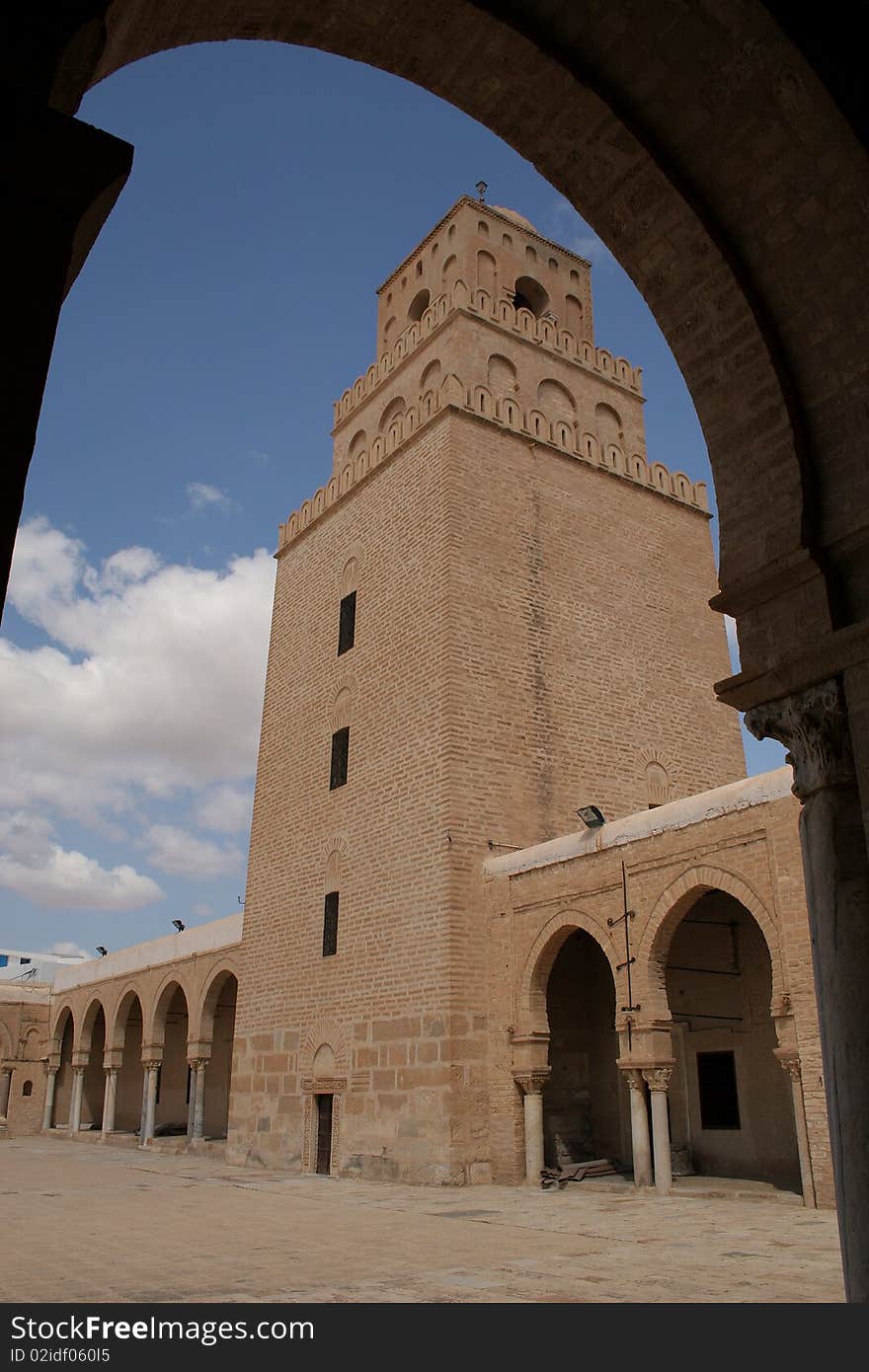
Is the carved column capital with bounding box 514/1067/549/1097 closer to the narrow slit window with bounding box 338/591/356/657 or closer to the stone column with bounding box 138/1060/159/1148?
the narrow slit window with bounding box 338/591/356/657

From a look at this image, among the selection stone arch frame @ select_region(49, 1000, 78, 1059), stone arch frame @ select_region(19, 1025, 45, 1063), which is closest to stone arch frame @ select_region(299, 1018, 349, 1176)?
stone arch frame @ select_region(49, 1000, 78, 1059)

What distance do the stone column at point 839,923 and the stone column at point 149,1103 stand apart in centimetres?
2179

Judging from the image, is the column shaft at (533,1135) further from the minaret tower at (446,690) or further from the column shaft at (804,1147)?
the column shaft at (804,1147)

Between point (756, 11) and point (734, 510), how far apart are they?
5.56 feet

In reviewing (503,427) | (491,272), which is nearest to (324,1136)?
(503,427)

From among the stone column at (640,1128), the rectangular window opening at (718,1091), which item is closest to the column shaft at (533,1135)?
the stone column at (640,1128)

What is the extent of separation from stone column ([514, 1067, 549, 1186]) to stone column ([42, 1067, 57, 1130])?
67.7 ft

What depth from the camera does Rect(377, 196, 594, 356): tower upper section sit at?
67.4 feet

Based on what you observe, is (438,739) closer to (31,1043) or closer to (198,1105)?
(198,1105)

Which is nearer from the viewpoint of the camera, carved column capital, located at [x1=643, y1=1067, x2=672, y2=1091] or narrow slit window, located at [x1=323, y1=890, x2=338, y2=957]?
carved column capital, located at [x1=643, y1=1067, x2=672, y2=1091]

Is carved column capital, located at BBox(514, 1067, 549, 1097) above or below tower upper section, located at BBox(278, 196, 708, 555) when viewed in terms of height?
below

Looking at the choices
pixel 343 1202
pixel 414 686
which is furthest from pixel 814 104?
pixel 414 686

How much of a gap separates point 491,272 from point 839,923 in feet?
63.9

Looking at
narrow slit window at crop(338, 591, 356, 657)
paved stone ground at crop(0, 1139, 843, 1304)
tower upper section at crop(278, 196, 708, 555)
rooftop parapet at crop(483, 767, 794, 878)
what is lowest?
paved stone ground at crop(0, 1139, 843, 1304)
